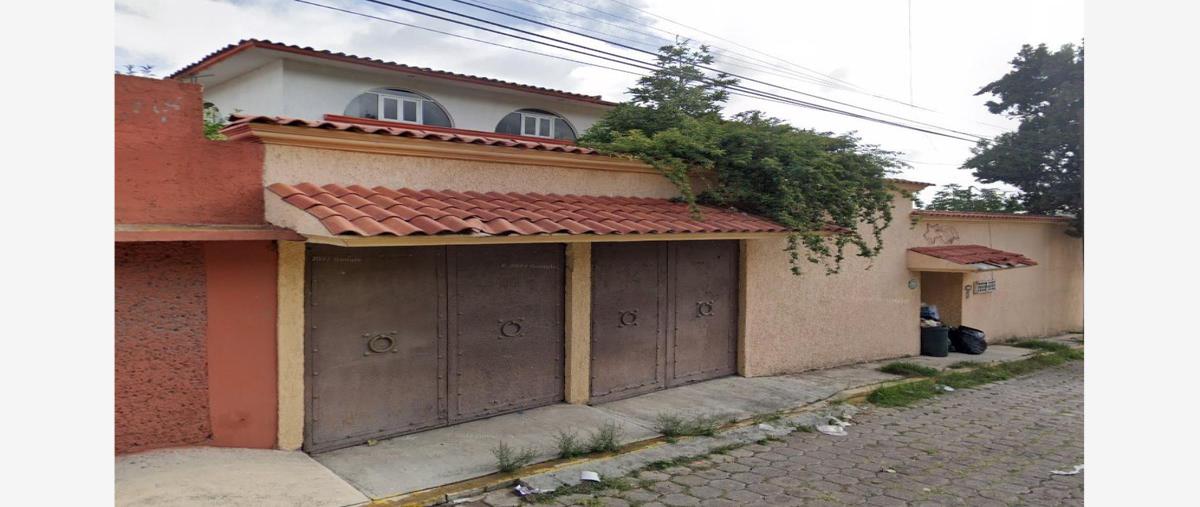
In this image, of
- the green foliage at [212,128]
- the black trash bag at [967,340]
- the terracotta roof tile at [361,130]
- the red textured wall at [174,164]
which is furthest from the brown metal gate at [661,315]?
the black trash bag at [967,340]

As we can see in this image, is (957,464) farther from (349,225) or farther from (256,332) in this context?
(256,332)

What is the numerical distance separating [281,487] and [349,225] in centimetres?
190

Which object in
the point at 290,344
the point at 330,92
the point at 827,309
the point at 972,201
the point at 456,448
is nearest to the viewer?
the point at 290,344

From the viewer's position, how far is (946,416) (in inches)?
326

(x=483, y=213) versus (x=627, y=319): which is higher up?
(x=483, y=213)

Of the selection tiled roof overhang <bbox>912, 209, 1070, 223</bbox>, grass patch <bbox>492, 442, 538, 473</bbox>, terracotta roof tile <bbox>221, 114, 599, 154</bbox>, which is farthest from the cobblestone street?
tiled roof overhang <bbox>912, 209, 1070, 223</bbox>

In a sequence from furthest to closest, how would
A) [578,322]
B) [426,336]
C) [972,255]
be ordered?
1. [972,255]
2. [578,322]
3. [426,336]

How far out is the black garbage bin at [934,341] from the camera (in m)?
12.6

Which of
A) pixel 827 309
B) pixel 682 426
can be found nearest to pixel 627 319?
pixel 682 426

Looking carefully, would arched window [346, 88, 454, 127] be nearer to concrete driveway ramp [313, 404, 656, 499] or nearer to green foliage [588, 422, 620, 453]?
concrete driveway ramp [313, 404, 656, 499]

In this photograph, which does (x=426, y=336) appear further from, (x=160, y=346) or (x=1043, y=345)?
(x=1043, y=345)

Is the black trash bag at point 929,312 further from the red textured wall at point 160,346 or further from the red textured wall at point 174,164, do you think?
the red textured wall at point 160,346

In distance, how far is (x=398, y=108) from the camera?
15.4m

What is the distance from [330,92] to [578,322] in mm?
9258
